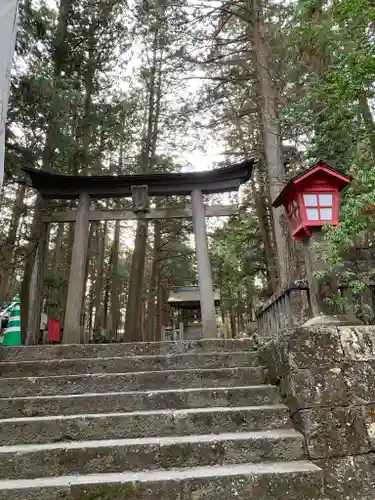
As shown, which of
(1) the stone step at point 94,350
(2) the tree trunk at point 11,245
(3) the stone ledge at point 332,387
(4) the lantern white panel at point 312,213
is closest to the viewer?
(3) the stone ledge at point 332,387

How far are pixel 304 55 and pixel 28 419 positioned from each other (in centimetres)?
837

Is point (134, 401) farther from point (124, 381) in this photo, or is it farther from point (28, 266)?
point (28, 266)

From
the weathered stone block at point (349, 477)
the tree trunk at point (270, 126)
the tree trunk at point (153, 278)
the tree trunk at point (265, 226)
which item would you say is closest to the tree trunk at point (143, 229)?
the tree trunk at point (153, 278)

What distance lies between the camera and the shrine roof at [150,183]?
725 centimetres

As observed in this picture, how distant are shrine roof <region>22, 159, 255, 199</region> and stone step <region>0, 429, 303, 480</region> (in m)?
5.37

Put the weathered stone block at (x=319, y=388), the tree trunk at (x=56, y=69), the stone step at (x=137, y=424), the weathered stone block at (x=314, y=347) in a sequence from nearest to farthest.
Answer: the weathered stone block at (x=319, y=388) < the weathered stone block at (x=314, y=347) < the stone step at (x=137, y=424) < the tree trunk at (x=56, y=69)

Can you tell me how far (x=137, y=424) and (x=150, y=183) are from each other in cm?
528

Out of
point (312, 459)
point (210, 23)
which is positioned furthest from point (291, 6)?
point (312, 459)

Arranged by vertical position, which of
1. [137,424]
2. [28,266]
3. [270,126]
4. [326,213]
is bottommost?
[137,424]

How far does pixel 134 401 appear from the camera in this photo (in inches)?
135

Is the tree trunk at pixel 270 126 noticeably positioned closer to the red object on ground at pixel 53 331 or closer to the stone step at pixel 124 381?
the stone step at pixel 124 381

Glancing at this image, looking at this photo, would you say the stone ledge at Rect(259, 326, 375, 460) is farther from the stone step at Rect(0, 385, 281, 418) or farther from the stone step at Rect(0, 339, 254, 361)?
the stone step at Rect(0, 339, 254, 361)

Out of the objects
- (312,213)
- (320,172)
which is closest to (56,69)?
(320,172)

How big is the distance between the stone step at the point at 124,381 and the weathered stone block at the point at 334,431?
1.15 m
